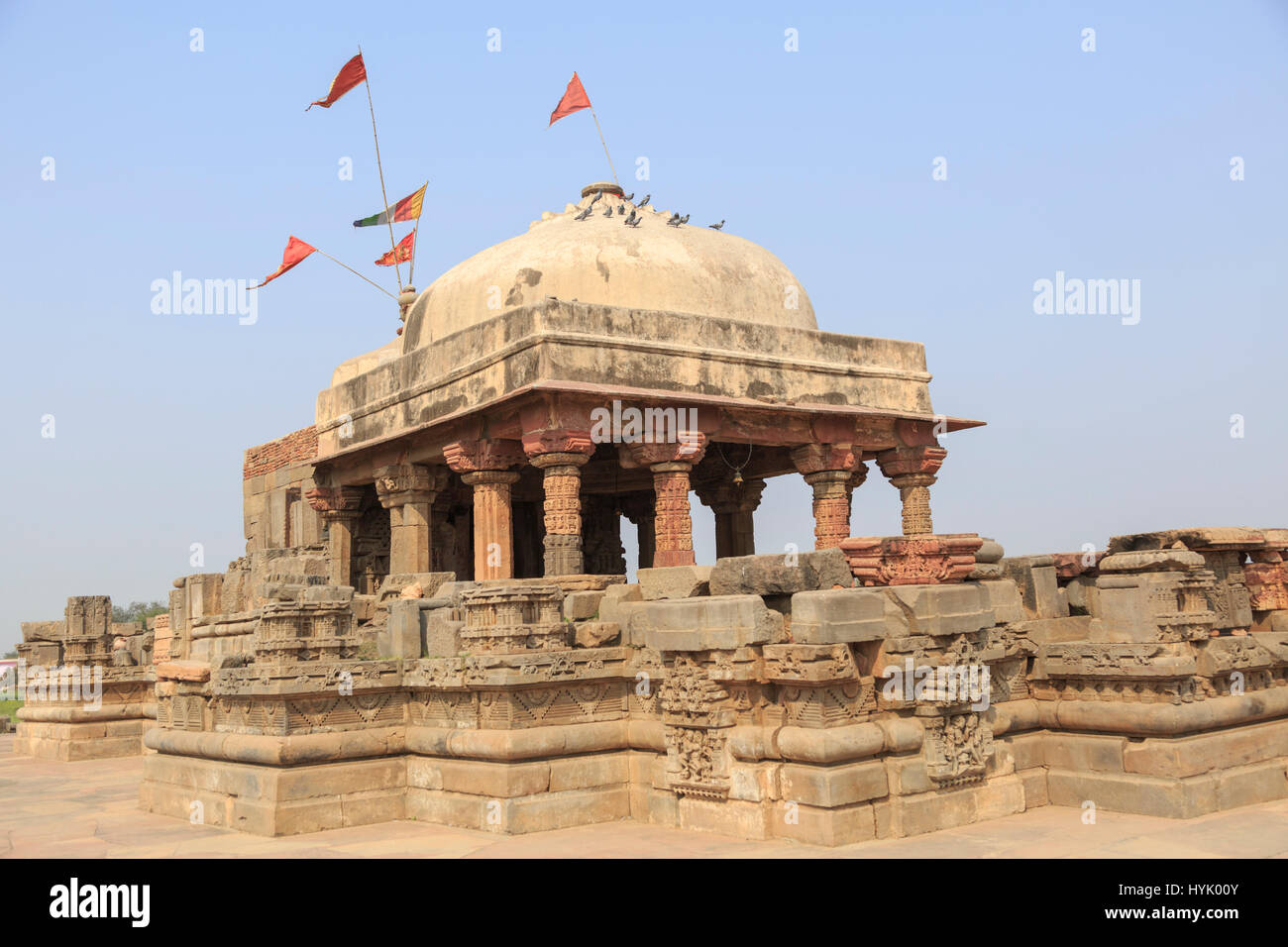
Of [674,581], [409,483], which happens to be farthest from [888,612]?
[409,483]

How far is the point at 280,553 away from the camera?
38.3 feet

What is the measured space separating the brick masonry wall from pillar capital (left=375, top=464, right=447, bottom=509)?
216cm

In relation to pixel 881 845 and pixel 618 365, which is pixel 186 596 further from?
pixel 881 845

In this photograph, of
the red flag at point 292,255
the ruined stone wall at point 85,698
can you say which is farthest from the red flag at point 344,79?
the ruined stone wall at point 85,698

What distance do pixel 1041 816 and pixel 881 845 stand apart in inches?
53.4

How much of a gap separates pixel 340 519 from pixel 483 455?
3.97 m

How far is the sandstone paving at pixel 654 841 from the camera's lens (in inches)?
234

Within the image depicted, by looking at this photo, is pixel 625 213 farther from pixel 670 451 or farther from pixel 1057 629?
pixel 1057 629

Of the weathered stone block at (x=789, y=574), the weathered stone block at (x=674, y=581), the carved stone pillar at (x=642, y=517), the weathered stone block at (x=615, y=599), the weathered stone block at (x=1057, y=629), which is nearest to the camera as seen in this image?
the weathered stone block at (x=789, y=574)

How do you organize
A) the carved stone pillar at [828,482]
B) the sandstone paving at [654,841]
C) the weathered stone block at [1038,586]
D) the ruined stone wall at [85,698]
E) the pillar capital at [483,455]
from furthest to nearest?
the carved stone pillar at [828,482], the pillar capital at [483,455], the ruined stone wall at [85,698], the weathered stone block at [1038,586], the sandstone paving at [654,841]

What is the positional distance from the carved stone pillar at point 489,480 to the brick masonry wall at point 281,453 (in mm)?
4053

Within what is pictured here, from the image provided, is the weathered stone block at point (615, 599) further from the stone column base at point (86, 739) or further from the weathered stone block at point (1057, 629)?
the stone column base at point (86, 739)

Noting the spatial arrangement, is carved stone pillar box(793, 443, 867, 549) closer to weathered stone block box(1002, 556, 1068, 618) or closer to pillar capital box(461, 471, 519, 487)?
pillar capital box(461, 471, 519, 487)

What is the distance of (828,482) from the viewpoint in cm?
1492
